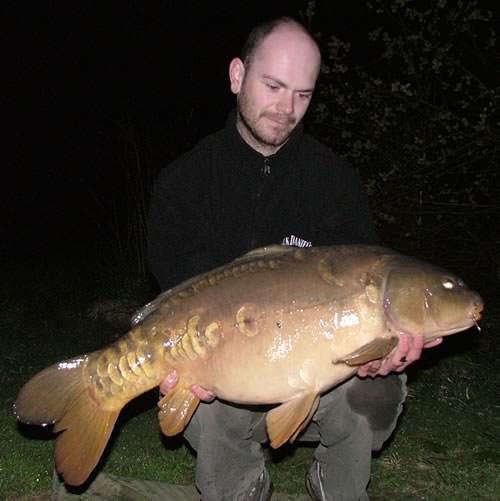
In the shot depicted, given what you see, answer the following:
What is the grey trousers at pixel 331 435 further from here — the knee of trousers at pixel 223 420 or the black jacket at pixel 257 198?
the black jacket at pixel 257 198

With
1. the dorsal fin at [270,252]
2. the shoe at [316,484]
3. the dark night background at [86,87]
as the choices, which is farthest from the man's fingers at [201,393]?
the dark night background at [86,87]

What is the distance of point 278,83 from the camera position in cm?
227

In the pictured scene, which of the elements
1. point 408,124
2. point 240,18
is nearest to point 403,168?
point 408,124

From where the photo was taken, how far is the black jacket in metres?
2.37

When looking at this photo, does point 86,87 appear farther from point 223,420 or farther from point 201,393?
point 201,393

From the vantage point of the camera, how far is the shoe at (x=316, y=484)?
7.19 ft

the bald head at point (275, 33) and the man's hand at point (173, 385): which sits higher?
the bald head at point (275, 33)

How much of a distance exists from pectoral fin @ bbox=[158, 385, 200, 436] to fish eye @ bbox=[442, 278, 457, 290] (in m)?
0.74

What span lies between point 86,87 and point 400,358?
42.6 ft

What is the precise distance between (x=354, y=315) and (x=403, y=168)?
2.72 m

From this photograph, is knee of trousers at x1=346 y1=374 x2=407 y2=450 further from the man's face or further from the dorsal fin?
the man's face

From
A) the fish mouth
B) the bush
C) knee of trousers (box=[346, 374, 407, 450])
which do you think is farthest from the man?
the bush

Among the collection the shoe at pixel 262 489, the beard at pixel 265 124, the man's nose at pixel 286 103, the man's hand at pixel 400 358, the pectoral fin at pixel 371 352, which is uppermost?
the man's nose at pixel 286 103

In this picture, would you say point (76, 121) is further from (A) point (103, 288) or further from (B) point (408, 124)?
(B) point (408, 124)
